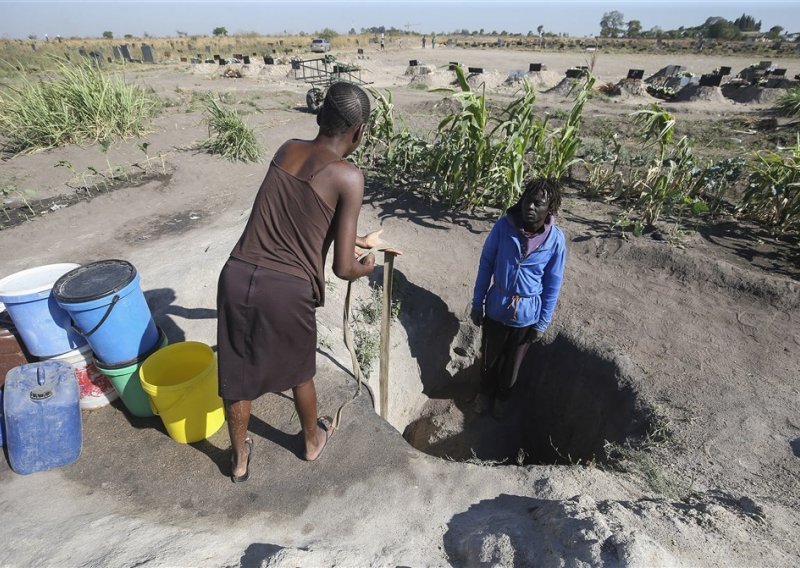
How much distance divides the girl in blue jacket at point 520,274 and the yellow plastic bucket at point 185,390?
176 centimetres

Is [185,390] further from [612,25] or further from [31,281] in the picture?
[612,25]

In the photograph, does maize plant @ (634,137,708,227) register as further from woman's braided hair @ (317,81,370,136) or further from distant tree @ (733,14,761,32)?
distant tree @ (733,14,761,32)

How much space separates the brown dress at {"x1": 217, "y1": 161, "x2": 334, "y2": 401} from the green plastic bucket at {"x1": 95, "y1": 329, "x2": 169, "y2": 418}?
81 centimetres

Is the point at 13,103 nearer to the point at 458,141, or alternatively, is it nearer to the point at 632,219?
the point at 458,141

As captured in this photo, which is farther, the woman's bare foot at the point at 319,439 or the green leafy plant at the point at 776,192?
the green leafy plant at the point at 776,192

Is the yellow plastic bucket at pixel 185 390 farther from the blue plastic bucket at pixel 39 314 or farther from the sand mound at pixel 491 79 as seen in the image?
the sand mound at pixel 491 79

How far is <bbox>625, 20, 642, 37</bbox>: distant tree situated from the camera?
50.4 meters

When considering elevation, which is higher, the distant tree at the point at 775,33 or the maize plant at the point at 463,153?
the distant tree at the point at 775,33

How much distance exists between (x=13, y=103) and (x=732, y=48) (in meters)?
42.2

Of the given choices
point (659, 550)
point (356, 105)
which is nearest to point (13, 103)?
point (356, 105)

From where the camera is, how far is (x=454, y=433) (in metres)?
3.79

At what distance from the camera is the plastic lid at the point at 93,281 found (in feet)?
6.92

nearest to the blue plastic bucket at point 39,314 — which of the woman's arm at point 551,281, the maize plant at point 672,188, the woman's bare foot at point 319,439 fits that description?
the woman's bare foot at point 319,439

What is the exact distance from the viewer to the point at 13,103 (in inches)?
269
